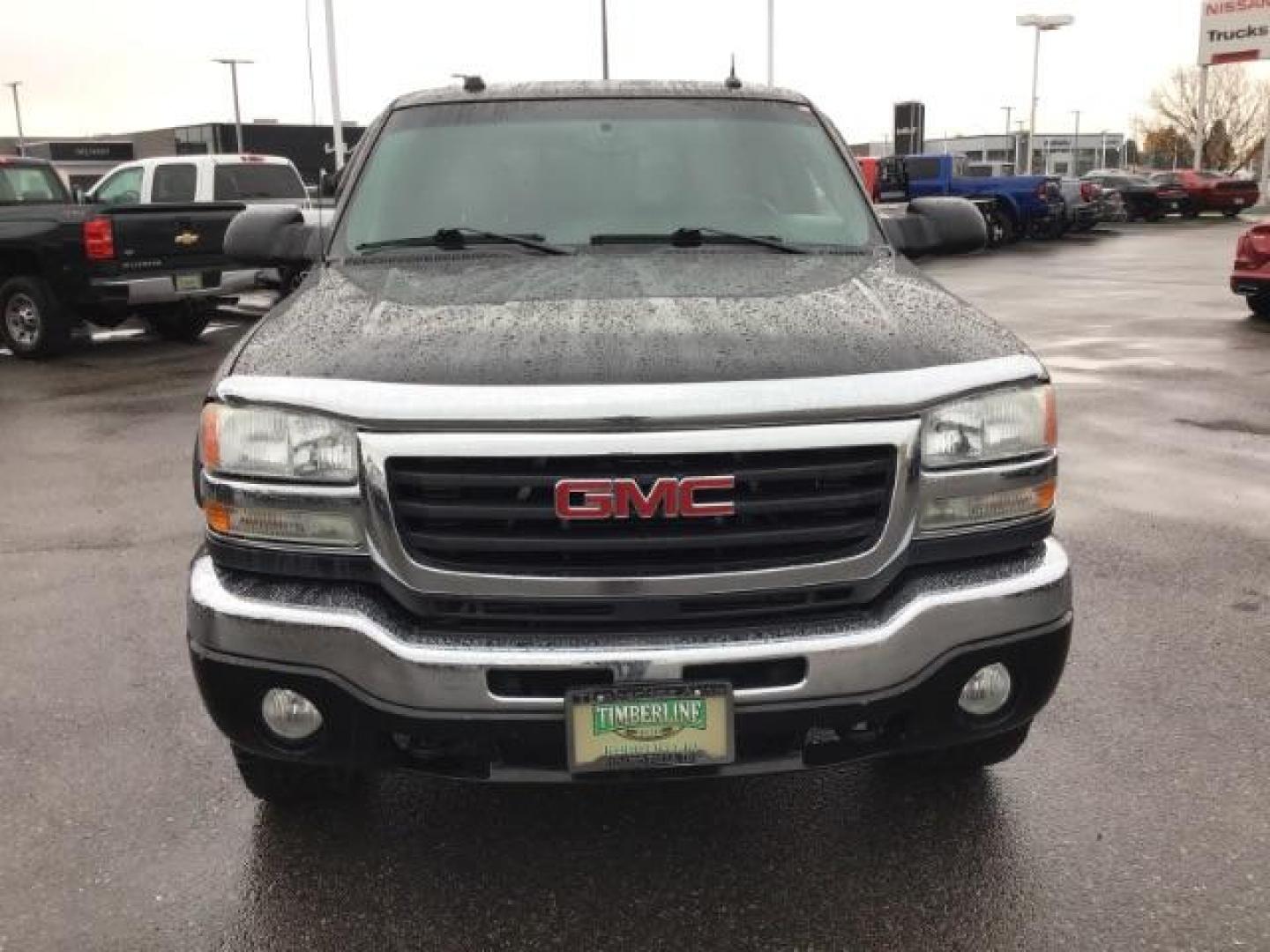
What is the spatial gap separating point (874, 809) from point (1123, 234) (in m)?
32.1

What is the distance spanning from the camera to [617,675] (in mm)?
2355

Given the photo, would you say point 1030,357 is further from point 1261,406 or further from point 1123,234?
point 1123,234

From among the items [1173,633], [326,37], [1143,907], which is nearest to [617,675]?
[1143,907]

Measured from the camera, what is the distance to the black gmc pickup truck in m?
2.35

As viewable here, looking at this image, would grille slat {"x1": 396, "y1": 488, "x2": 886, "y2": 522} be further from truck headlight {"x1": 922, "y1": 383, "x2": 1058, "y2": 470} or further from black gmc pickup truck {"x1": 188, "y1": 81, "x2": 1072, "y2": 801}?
truck headlight {"x1": 922, "y1": 383, "x2": 1058, "y2": 470}

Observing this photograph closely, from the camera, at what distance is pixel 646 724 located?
2.38m

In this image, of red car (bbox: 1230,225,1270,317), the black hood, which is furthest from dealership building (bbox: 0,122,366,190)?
the black hood

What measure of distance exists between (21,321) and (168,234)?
1888 mm

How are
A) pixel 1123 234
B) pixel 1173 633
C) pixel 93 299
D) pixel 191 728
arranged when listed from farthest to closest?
1. pixel 1123 234
2. pixel 93 299
3. pixel 1173 633
4. pixel 191 728

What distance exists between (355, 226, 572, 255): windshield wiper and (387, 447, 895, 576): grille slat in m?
1.30

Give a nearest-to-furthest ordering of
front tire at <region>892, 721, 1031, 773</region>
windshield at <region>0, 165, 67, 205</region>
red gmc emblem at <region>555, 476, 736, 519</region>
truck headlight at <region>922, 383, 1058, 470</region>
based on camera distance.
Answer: red gmc emblem at <region>555, 476, 736, 519</region>, truck headlight at <region>922, 383, 1058, 470</region>, front tire at <region>892, 721, 1031, 773</region>, windshield at <region>0, 165, 67, 205</region>

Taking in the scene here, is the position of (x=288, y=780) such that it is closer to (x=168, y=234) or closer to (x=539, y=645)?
(x=539, y=645)

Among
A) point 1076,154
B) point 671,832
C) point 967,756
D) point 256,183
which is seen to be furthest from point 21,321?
point 1076,154

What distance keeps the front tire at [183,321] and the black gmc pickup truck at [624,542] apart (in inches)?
440
